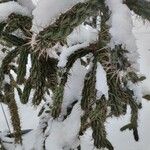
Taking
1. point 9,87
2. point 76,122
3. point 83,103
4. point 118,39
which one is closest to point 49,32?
point 118,39

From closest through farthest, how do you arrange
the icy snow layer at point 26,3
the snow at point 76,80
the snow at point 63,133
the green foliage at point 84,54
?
the green foliage at point 84,54 < the icy snow layer at point 26,3 < the snow at point 76,80 < the snow at point 63,133

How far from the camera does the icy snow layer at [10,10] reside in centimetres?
135

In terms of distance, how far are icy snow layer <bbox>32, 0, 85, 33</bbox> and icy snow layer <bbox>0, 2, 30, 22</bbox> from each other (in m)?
0.16

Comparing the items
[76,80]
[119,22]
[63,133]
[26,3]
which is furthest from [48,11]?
[63,133]

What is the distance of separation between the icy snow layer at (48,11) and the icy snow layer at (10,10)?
162mm

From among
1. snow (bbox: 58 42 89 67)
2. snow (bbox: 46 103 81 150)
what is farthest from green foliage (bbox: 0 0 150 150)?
snow (bbox: 46 103 81 150)

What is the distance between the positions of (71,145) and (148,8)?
1.08 m

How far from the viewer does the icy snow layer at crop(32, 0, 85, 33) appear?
1153 millimetres

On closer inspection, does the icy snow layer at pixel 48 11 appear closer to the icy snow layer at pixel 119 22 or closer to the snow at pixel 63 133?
the icy snow layer at pixel 119 22

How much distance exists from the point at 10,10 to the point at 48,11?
25cm

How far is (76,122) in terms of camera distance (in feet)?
6.08

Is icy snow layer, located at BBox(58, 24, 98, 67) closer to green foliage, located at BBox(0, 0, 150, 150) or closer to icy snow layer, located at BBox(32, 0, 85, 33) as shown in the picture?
green foliage, located at BBox(0, 0, 150, 150)

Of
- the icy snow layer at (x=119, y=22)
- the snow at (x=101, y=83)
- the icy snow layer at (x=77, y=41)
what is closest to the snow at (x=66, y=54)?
the icy snow layer at (x=77, y=41)

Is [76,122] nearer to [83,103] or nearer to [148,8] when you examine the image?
[83,103]
